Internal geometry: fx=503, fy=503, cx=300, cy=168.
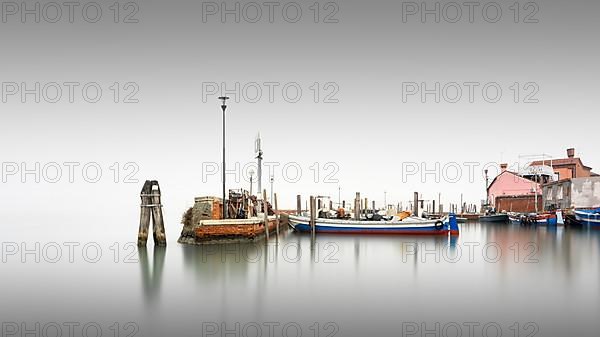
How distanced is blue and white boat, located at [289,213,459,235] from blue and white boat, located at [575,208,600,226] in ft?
58.7

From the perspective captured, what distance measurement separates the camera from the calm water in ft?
37.4

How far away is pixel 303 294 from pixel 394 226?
25.8 m

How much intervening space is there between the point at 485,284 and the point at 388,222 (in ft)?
74.0

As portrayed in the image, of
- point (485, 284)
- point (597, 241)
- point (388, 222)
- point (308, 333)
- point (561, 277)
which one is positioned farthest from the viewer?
point (388, 222)

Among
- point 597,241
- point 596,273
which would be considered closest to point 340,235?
point 597,241

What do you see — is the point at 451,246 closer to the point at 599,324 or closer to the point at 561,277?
the point at 561,277

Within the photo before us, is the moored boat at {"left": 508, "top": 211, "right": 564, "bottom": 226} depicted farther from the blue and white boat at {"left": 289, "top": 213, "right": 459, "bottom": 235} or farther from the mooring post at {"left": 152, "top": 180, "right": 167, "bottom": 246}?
the mooring post at {"left": 152, "top": 180, "right": 167, "bottom": 246}

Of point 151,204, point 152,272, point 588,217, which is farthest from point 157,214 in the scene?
point 588,217

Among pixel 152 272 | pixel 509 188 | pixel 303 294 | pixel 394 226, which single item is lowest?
pixel 394 226

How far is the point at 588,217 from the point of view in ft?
163

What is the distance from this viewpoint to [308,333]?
10.8 meters

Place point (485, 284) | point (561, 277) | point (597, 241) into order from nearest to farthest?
point (485, 284)
point (561, 277)
point (597, 241)

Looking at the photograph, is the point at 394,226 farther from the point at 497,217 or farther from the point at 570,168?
the point at 570,168

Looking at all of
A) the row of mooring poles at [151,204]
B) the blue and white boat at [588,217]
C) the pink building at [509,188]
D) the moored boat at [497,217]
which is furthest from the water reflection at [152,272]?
the pink building at [509,188]
